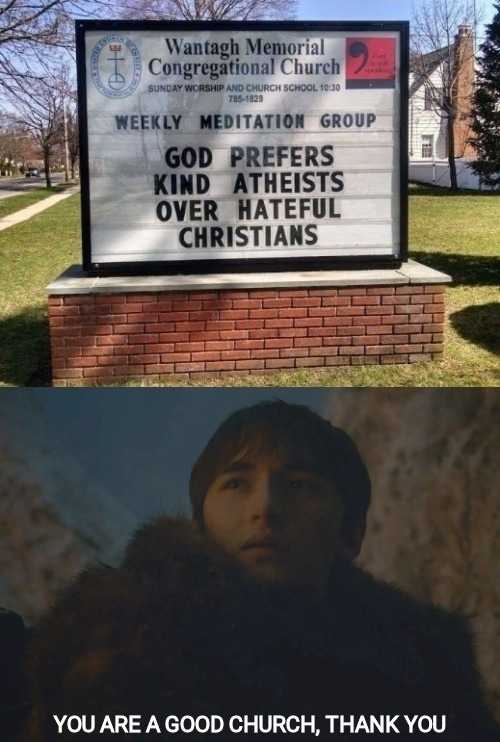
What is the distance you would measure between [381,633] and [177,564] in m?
0.56

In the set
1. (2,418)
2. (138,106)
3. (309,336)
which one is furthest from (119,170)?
(2,418)

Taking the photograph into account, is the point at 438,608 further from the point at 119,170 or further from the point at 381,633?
the point at 119,170

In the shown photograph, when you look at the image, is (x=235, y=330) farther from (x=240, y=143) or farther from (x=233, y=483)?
(x=233, y=483)

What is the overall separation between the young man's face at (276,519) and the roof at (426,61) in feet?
143

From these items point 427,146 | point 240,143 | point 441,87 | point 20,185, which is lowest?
point 240,143

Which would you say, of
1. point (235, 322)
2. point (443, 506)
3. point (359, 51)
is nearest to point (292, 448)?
point (443, 506)

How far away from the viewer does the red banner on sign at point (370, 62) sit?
6.42m

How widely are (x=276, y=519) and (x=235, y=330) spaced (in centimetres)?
385

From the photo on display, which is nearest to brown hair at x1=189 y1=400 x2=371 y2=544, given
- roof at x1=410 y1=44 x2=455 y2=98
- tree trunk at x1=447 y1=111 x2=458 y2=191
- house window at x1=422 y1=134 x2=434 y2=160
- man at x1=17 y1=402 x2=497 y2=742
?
man at x1=17 y1=402 x2=497 y2=742

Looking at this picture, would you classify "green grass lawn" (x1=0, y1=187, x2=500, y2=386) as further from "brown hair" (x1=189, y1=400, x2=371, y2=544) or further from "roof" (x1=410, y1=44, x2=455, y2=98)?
"roof" (x1=410, y1=44, x2=455, y2=98)

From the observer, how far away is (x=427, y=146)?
58.9 meters

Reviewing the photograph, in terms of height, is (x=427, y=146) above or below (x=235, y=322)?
above

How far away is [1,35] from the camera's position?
19078 millimetres

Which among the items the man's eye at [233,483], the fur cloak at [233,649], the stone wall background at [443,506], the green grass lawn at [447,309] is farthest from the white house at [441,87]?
the fur cloak at [233,649]
